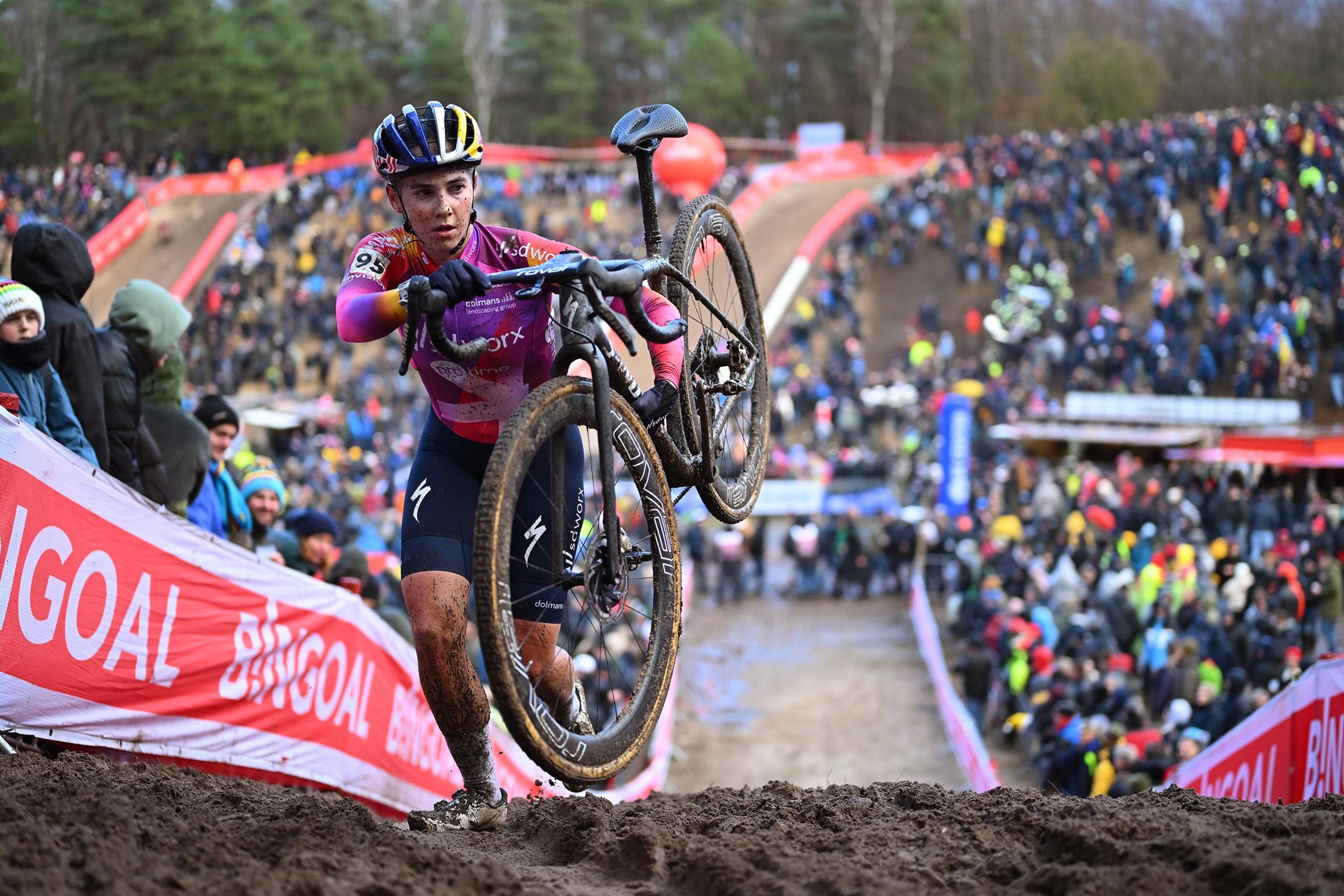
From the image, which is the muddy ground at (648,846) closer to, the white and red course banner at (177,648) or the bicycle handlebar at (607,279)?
the white and red course banner at (177,648)

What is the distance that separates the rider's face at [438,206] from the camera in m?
4.47

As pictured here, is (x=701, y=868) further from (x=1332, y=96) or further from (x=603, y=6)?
(x=603, y=6)

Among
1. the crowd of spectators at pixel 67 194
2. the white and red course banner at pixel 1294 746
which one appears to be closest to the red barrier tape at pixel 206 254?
the crowd of spectators at pixel 67 194

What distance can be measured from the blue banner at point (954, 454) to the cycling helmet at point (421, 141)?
20.0m

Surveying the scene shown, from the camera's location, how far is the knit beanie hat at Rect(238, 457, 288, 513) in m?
7.99

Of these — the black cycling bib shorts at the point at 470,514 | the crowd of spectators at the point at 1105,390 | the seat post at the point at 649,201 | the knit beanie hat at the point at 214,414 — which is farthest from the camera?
the crowd of spectators at the point at 1105,390

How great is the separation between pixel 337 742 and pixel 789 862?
13.2ft

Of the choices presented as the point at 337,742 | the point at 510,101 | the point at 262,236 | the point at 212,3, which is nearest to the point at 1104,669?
the point at 337,742

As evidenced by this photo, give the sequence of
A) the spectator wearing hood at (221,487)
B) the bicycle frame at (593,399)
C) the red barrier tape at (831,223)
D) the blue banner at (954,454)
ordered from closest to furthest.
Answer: the bicycle frame at (593,399)
the spectator wearing hood at (221,487)
the blue banner at (954,454)
the red barrier tape at (831,223)

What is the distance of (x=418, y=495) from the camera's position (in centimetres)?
454

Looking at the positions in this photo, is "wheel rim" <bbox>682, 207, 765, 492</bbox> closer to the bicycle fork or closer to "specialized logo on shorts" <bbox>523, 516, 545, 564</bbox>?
the bicycle fork

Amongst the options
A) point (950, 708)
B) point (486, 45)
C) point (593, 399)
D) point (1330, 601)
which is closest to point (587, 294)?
point (593, 399)

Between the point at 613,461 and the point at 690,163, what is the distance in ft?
110

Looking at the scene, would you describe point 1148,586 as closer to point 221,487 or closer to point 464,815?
point 221,487
